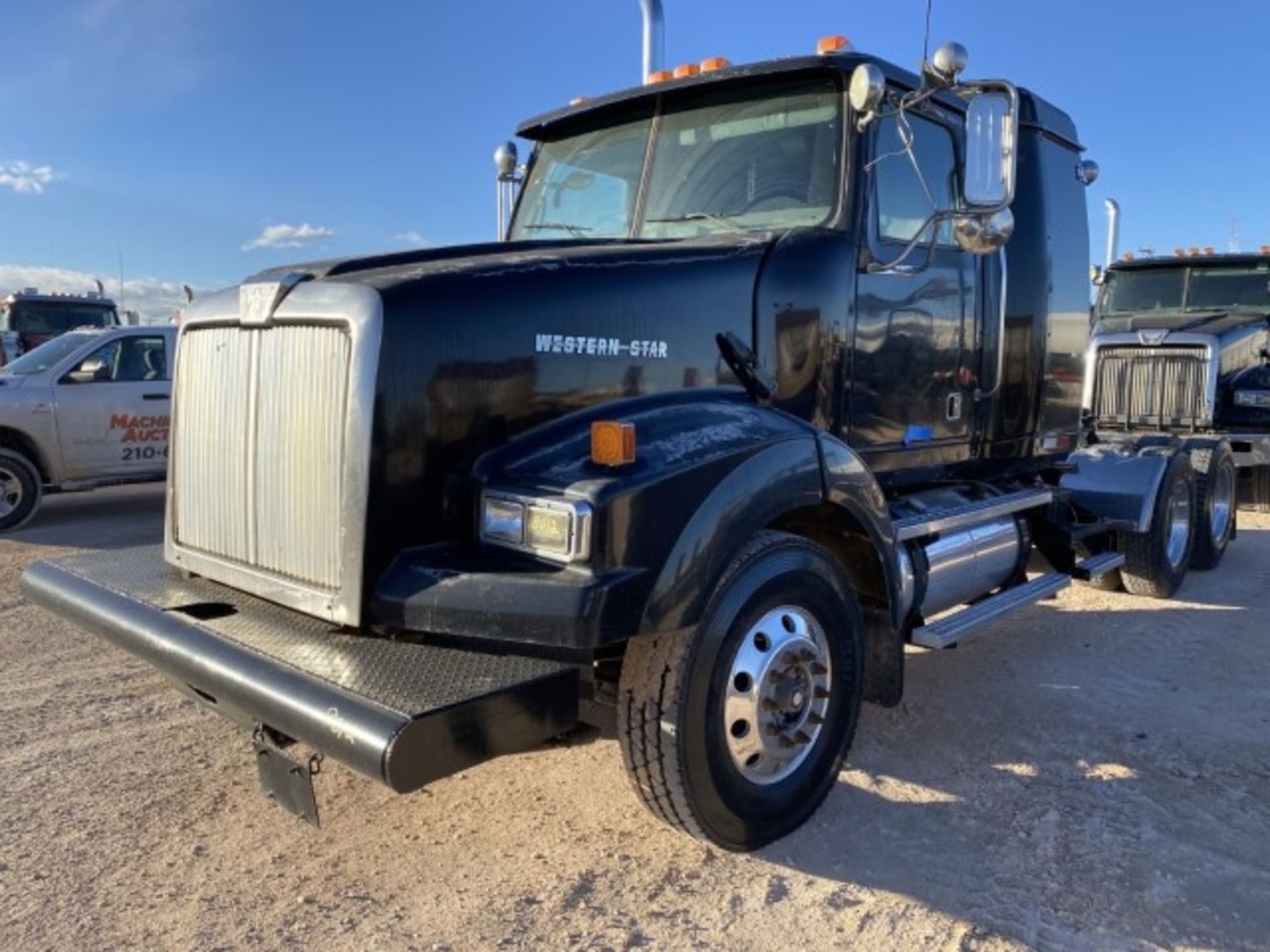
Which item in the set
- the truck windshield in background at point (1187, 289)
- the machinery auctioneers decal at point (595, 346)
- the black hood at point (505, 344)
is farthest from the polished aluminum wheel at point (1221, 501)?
the machinery auctioneers decal at point (595, 346)

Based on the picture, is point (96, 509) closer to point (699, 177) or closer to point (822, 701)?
point (699, 177)

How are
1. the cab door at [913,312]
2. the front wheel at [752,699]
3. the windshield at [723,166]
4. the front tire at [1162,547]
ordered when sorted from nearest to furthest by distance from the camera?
the front wheel at [752,699] → the windshield at [723,166] → the cab door at [913,312] → the front tire at [1162,547]

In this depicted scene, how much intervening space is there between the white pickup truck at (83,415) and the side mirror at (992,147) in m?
7.30

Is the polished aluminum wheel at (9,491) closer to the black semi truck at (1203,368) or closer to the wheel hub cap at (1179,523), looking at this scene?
the wheel hub cap at (1179,523)

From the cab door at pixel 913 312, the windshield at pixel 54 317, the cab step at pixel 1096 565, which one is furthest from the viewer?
the windshield at pixel 54 317

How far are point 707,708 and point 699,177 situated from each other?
2276 mm

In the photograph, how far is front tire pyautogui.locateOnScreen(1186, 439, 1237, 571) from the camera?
24.7ft

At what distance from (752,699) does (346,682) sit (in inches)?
49.5

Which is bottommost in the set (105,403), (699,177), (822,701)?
(822,701)

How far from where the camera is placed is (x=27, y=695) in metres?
4.41

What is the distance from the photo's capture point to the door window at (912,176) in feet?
13.1

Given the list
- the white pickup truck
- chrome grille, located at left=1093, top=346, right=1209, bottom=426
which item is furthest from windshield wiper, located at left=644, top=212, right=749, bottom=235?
chrome grille, located at left=1093, top=346, right=1209, bottom=426

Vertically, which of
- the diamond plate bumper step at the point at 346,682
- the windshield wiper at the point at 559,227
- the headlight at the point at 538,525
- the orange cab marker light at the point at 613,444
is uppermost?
the windshield wiper at the point at 559,227

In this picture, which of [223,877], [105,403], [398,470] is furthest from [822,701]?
[105,403]
